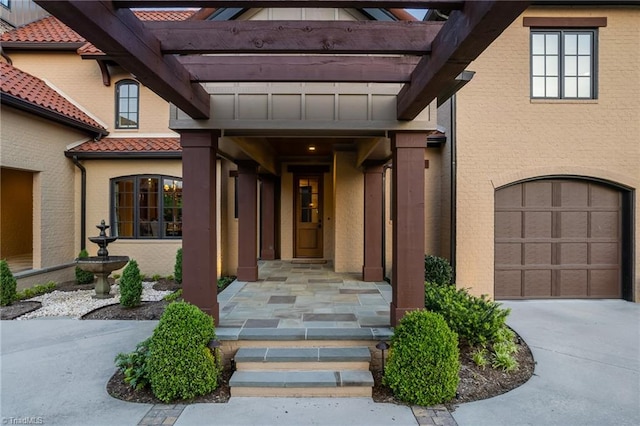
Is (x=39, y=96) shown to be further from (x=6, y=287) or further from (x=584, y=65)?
(x=584, y=65)

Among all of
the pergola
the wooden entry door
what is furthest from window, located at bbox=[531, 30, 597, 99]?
the wooden entry door

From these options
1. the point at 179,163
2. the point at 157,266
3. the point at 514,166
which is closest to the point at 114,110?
the point at 179,163

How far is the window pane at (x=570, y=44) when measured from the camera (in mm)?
6277

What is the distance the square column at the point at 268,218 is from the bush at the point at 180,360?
6.14 meters

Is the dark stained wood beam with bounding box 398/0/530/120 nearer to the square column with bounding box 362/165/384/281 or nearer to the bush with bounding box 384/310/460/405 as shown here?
the bush with bounding box 384/310/460/405

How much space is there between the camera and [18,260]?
8445 mm

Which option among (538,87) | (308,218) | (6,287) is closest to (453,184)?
(538,87)

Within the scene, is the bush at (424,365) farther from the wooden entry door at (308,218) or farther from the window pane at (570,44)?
the wooden entry door at (308,218)

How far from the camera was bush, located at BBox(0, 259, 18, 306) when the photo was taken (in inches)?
231

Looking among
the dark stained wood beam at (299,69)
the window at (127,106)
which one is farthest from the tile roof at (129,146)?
the dark stained wood beam at (299,69)

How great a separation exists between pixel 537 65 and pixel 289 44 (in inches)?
234

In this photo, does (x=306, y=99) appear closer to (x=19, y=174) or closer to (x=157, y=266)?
(x=157, y=266)

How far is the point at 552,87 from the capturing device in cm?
636

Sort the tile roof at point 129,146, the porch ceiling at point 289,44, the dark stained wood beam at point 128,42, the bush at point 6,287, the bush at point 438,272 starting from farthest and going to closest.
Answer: the tile roof at point 129,146 < the bush at point 6,287 < the bush at point 438,272 < the porch ceiling at point 289,44 < the dark stained wood beam at point 128,42
